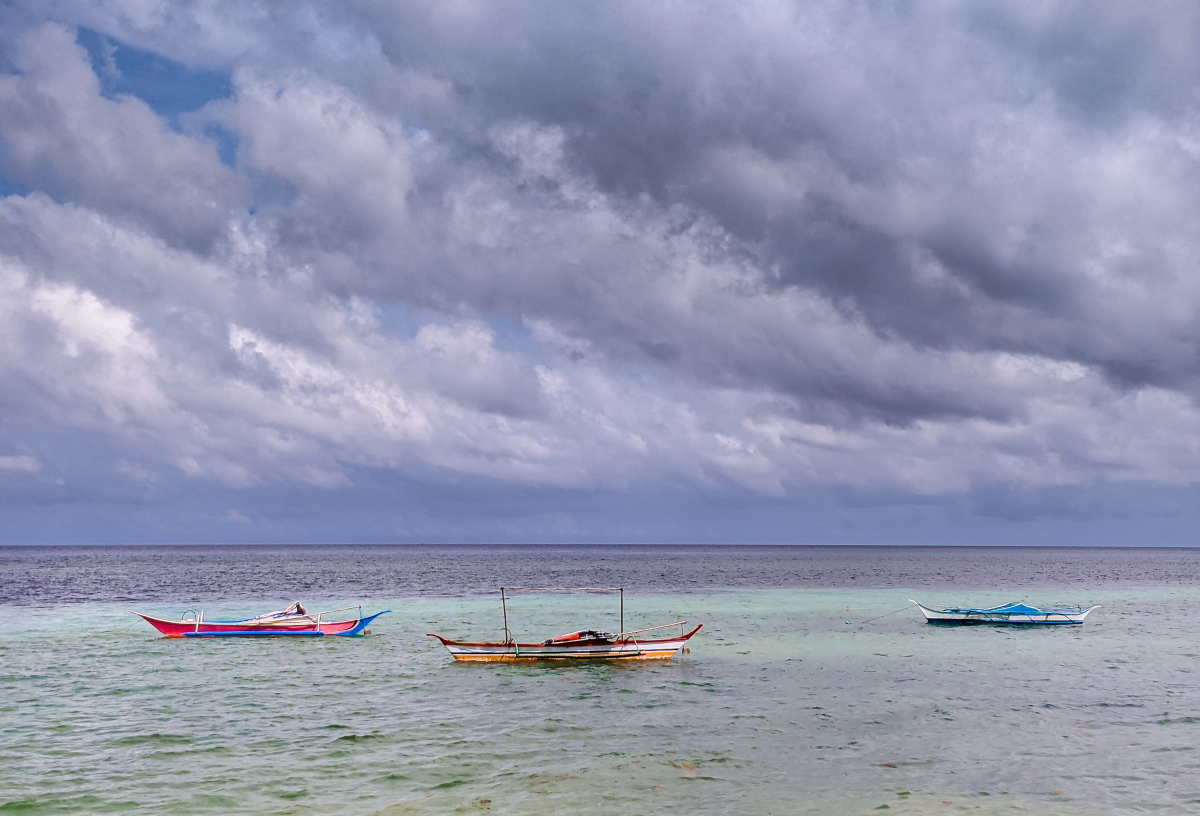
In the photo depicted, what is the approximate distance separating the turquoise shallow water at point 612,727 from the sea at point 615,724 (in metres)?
0.11

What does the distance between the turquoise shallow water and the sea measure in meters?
0.11

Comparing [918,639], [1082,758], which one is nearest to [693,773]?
[1082,758]

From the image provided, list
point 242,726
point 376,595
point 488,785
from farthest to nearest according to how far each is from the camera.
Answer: point 376,595 → point 242,726 → point 488,785

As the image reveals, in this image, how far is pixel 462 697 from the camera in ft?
110

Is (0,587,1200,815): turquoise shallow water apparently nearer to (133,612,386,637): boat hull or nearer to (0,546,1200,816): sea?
(0,546,1200,816): sea

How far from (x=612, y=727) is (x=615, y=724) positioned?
487 mm

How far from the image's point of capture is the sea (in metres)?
20.8

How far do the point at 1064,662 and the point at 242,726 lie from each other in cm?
3689

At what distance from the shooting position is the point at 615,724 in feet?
94.6

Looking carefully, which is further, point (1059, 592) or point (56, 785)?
point (1059, 592)

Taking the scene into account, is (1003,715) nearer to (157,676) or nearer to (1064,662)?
(1064,662)

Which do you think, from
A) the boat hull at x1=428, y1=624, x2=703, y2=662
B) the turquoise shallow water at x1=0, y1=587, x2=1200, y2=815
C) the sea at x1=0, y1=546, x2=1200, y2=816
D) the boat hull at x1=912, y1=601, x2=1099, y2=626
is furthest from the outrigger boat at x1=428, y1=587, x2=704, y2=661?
the boat hull at x1=912, y1=601, x2=1099, y2=626

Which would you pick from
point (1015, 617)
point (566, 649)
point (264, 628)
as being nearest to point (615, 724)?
point (566, 649)

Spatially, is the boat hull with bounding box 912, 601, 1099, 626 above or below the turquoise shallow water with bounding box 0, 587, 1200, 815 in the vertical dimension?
below
